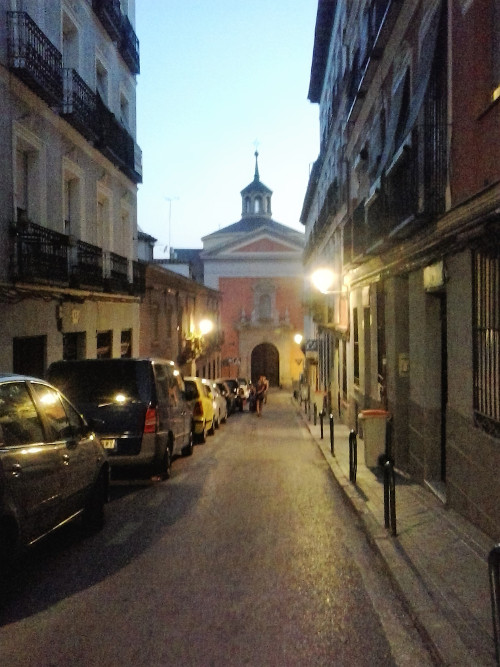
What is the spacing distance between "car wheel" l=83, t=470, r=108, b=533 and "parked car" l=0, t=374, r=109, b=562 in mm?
10

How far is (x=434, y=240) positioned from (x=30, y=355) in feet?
27.7

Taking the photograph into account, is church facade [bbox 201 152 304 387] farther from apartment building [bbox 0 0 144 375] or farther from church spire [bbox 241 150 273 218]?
apartment building [bbox 0 0 144 375]

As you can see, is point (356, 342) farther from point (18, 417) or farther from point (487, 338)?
point (18, 417)

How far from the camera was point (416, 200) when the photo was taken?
9.52 m

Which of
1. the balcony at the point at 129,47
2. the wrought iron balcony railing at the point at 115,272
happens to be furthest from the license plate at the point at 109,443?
the balcony at the point at 129,47

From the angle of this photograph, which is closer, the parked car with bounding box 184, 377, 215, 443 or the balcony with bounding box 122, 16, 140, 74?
the parked car with bounding box 184, 377, 215, 443

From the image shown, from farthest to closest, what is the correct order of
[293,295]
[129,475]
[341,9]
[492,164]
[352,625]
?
[293,295]
[341,9]
[129,475]
[492,164]
[352,625]

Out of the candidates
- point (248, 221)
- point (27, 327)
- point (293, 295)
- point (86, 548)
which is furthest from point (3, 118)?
point (248, 221)

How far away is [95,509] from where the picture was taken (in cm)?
807

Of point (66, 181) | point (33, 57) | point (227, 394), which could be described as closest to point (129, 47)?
point (66, 181)

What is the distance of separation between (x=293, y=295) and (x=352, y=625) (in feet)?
183

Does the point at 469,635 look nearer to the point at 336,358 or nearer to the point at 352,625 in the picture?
the point at 352,625

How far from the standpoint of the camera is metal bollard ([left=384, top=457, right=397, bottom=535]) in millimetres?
7668

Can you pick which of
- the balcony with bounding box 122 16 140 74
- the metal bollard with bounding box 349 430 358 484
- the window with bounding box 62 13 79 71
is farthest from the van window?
the balcony with bounding box 122 16 140 74
